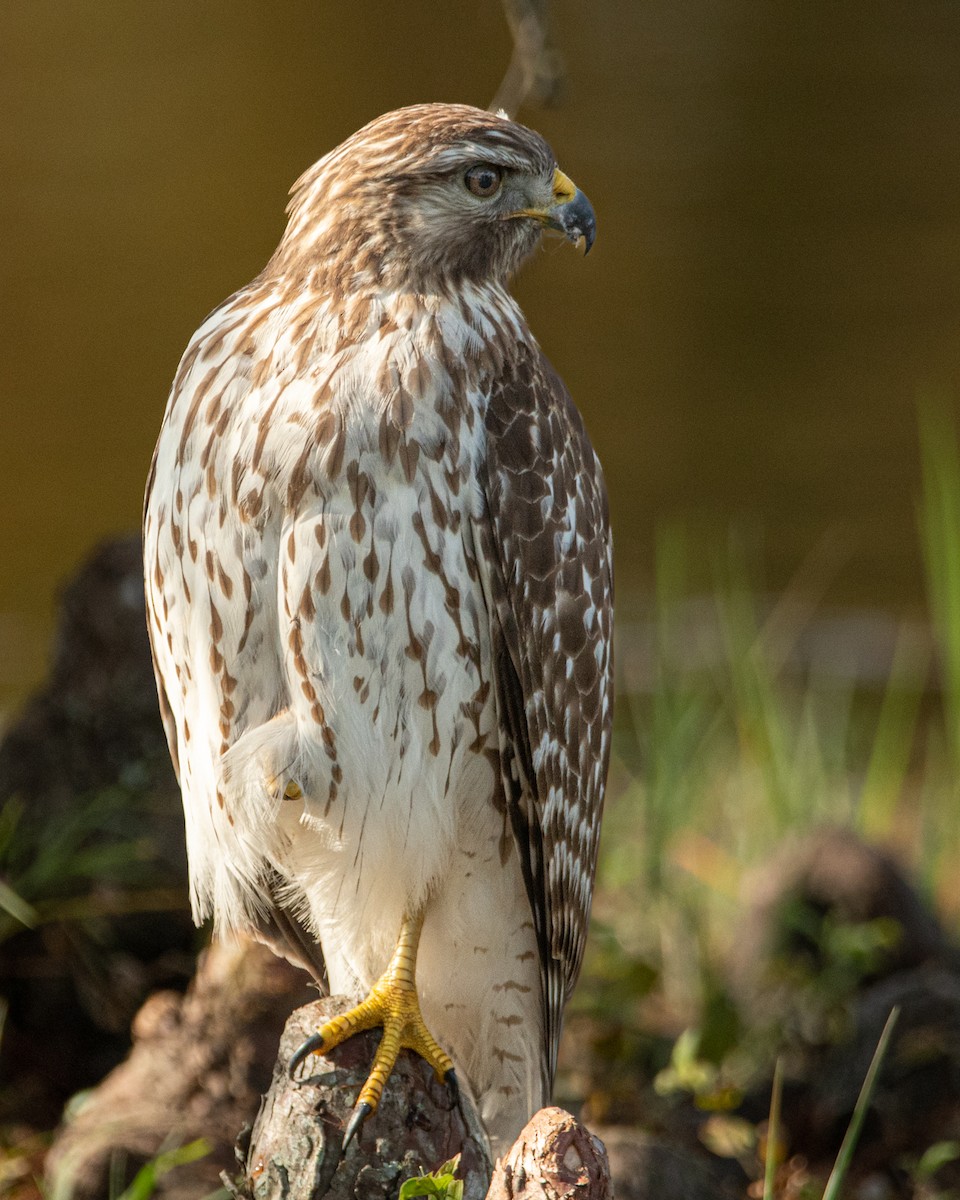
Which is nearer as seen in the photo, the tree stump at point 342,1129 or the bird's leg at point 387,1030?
the tree stump at point 342,1129

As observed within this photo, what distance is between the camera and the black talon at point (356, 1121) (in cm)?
291

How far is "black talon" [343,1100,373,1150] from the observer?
2910 mm

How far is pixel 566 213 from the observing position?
3.29 meters

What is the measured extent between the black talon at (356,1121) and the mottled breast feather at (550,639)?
0.60 meters

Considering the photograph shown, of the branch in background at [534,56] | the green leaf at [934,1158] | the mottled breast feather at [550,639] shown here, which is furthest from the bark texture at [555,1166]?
the branch in background at [534,56]

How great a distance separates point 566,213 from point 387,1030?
4.93 ft

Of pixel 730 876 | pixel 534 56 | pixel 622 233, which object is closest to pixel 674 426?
pixel 622 233

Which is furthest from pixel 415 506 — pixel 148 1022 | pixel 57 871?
pixel 57 871

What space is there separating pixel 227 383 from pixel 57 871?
68.9 inches

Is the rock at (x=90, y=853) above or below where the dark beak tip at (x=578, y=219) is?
below

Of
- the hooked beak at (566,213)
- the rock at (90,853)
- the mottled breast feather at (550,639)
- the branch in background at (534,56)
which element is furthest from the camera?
the rock at (90,853)

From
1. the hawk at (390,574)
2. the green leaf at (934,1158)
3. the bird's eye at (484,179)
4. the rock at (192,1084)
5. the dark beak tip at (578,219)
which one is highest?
the bird's eye at (484,179)

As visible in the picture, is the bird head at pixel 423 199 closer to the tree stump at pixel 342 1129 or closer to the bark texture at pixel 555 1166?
the tree stump at pixel 342 1129

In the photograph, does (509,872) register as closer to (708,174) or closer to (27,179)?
(27,179)
